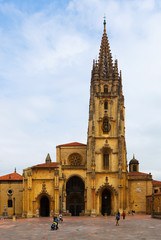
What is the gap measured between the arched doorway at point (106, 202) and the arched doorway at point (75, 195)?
3733 millimetres

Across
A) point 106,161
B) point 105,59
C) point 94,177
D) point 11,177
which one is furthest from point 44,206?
point 105,59

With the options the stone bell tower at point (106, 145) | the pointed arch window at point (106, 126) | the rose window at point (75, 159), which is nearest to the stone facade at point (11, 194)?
the rose window at point (75, 159)

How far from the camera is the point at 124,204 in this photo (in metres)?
56.5

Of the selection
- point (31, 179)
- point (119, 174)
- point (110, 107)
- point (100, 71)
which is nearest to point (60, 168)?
point (31, 179)

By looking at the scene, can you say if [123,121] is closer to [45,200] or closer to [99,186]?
[99,186]

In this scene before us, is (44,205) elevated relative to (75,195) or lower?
lower

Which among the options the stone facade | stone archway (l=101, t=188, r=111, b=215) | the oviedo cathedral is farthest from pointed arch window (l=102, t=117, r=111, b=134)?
the stone facade

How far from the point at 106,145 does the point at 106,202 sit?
393 inches

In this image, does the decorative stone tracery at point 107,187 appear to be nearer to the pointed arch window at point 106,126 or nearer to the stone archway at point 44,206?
the stone archway at point 44,206

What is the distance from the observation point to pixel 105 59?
223 feet

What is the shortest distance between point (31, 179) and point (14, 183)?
762 centimetres

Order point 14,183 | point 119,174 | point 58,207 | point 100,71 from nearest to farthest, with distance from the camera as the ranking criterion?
point 58,207
point 119,174
point 14,183
point 100,71

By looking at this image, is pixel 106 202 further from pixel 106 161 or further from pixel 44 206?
pixel 44 206

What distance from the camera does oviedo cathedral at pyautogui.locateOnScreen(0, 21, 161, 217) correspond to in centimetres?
5481
